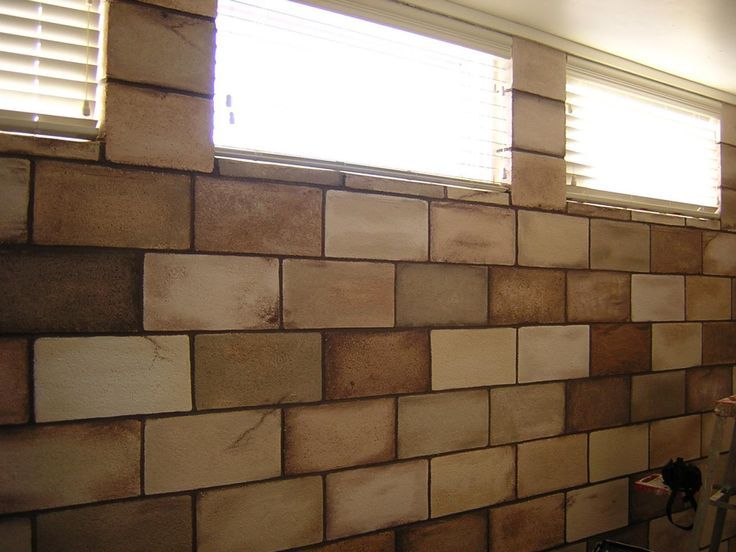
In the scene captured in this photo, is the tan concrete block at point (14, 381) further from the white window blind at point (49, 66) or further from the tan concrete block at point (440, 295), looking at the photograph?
the tan concrete block at point (440, 295)

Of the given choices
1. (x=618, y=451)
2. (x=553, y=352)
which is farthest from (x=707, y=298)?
(x=553, y=352)

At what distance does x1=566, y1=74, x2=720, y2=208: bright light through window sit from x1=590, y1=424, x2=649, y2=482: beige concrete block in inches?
Result: 38.0

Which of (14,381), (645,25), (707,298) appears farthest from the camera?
(707,298)

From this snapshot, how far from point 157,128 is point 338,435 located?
94cm

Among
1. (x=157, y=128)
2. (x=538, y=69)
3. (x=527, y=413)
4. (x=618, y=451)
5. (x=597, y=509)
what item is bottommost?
(x=597, y=509)

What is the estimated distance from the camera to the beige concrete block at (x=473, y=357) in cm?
179

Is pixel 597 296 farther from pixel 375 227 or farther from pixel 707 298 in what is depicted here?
pixel 375 227

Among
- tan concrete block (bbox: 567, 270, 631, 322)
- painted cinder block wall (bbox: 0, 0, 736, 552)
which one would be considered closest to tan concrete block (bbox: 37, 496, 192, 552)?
painted cinder block wall (bbox: 0, 0, 736, 552)

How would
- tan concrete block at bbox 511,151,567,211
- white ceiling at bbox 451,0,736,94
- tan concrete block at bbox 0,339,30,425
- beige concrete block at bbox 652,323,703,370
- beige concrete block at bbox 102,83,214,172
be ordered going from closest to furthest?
tan concrete block at bbox 0,339,30,425 < beige concrete block at bbox 102,83,214,172 < white ceiling at bbox 451,0,736,94 < tan concrete block at bbox 511,151,567,211 < beige concrete block at bbox 652,323,703,370

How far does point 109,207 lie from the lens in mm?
1320

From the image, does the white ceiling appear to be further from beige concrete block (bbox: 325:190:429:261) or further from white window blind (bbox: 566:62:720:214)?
beige concrete block (bbox: 325:190:429:261)

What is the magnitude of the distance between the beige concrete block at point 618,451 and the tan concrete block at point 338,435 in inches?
37.4

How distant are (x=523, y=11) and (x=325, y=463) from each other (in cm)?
155

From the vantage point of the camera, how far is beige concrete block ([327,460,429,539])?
63.0 inches
